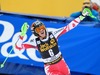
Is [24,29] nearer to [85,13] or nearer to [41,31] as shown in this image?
[41,31]

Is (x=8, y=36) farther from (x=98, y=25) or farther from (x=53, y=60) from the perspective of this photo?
(x=98, y=25)

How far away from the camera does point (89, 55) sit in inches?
135

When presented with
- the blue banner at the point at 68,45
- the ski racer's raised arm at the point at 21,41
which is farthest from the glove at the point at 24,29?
the blue banner at the point at 68,45

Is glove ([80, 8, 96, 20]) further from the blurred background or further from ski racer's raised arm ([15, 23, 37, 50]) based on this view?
ski racer's raised arm ([15, 23, 37, 50])

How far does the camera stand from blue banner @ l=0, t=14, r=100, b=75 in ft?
11.2

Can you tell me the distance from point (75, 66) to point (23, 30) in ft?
2.66

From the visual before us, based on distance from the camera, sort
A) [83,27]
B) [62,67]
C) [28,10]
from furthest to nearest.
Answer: [28,10]
[83,27]
[62,67]

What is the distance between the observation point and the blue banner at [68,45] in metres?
3.41

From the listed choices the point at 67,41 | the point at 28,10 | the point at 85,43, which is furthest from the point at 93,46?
the point at 28,10

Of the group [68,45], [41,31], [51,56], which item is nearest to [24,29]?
[41,31]

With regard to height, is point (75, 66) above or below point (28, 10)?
below

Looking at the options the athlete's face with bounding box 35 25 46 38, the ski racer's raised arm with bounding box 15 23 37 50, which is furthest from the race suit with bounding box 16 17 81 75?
the ski racer's raised arm with bounding box 15 23 37 50

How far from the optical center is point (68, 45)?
348cm

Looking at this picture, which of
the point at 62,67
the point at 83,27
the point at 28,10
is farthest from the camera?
the point at 28,10
